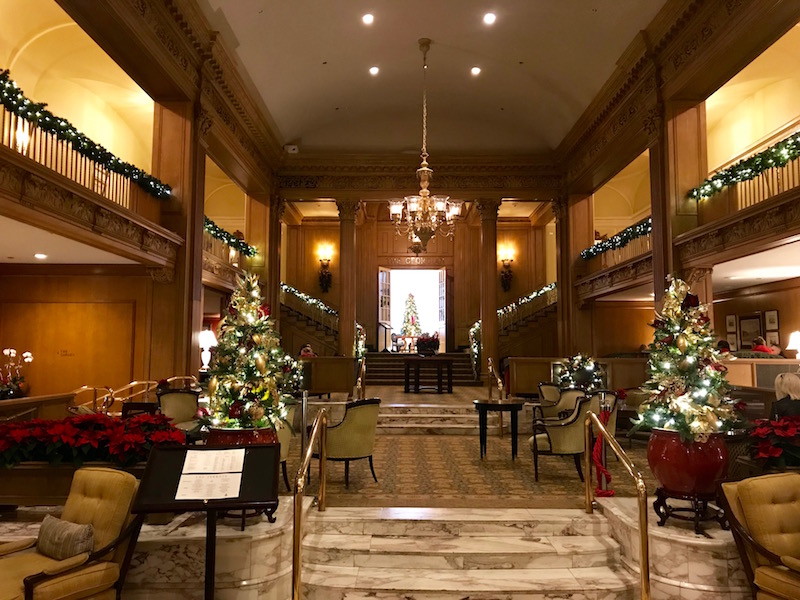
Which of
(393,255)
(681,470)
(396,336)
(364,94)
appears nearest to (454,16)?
(364,94)

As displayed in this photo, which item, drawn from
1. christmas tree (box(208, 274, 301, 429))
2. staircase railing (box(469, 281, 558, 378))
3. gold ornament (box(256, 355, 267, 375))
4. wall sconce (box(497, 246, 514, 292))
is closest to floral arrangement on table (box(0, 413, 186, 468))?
christmas tree (box(208, 274, 301, 429))

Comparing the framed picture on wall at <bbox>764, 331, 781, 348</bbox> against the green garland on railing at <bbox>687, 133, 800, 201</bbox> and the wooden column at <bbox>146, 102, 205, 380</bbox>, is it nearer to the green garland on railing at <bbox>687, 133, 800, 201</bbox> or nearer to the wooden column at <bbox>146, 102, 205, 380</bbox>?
the green garland on railing at <bbox>687, 133, 800, 201</bbox>

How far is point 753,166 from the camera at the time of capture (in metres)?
7.98

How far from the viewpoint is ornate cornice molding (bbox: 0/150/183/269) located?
19.3 feet

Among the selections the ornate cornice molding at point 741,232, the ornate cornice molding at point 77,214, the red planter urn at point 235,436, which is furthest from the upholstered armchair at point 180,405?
the ornate cornice molding at point 741,232

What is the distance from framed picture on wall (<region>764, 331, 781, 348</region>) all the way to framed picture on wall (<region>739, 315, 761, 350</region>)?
0.31 meters

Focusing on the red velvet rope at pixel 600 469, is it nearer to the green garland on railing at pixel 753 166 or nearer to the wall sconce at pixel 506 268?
the green garland on railing at pixel 753 166

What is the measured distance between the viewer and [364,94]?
12992 millimetres

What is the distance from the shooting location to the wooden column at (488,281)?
14.8m

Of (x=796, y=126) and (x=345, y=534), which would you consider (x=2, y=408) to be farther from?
(x=796, y=126)

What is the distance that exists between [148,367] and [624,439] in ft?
24.2

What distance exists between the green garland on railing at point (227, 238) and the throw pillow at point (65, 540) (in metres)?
8.05

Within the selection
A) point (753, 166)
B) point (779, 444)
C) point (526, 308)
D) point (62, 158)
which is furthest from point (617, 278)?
point (62, 158)

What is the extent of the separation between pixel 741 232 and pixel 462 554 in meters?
6.06
